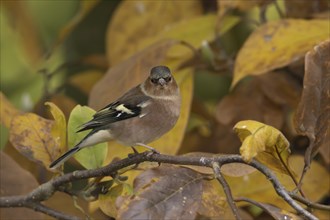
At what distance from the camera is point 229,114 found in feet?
8.09

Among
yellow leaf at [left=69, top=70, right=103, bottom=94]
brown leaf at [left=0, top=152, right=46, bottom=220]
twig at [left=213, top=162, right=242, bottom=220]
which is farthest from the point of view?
yellow leaf at [left=69, top=70, right=103, bottom=94]

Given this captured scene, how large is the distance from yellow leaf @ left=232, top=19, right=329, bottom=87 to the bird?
229 millimetres

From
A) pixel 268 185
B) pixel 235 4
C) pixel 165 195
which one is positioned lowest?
pixel 268 185

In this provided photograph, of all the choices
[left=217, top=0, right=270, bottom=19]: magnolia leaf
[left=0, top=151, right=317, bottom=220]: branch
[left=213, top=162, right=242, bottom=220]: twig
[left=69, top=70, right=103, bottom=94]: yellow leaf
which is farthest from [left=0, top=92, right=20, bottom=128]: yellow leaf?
[left=213, top=162, right=242, bottom=220]: twig

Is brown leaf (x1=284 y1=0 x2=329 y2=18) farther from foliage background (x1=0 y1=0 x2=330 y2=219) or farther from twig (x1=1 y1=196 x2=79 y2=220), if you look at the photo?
twig (x1=1 y1=196 x2=79 y2=220)

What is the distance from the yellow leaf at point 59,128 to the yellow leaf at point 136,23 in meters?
0.70

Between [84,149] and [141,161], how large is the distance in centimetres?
32

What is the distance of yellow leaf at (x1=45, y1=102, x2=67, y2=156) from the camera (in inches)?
74.5

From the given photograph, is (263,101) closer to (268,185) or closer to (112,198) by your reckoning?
(268,185)

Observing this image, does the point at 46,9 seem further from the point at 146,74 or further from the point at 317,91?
the point at 317,91

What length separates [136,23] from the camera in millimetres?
2697

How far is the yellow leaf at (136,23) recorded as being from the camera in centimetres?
266

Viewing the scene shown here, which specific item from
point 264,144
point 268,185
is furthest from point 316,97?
point 268,185

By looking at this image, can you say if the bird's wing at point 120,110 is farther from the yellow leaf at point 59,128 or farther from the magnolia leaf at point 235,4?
the magnolia leaf at point 235,4
